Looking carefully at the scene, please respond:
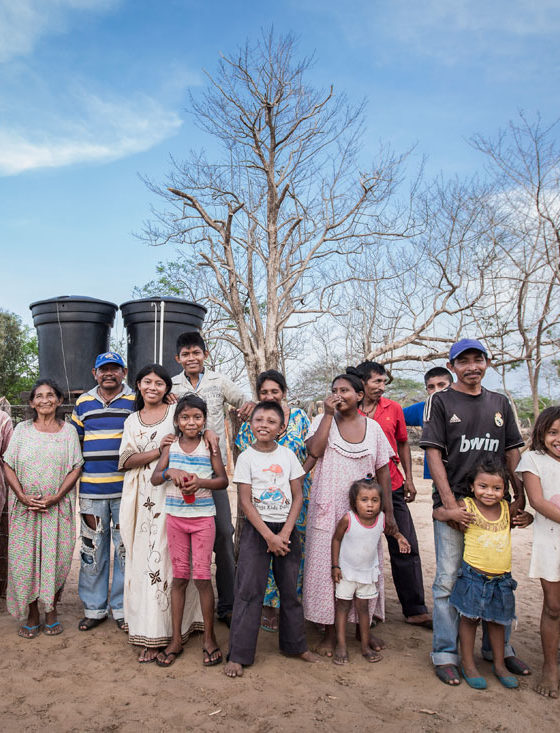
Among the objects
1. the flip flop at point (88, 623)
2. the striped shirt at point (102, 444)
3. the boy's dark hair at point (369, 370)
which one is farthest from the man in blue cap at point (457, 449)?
the flip flop at point (88, 623)

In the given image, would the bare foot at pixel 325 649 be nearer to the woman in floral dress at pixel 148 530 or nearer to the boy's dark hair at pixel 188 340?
the woman in floral dress at pixel 148 530

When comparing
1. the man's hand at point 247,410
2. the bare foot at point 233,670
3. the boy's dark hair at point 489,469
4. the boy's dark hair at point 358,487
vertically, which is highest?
the man's hand at point 247,410

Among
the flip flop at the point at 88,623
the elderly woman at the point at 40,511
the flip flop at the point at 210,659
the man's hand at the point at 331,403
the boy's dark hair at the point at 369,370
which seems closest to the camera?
the flip flop at the point at 210,659

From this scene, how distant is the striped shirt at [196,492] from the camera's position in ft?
10.7

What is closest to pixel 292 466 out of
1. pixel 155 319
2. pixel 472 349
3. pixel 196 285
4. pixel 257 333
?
pixel 472 349

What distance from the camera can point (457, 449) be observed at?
3133mm

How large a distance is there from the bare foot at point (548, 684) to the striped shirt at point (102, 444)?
2.73m

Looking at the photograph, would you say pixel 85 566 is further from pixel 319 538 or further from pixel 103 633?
pixel 319 538

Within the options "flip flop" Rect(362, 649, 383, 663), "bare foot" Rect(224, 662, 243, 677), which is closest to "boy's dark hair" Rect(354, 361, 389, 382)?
"flip flop" Rect(362, 649, 383, 663)

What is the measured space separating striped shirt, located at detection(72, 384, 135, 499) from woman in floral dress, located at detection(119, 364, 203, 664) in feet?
0.76

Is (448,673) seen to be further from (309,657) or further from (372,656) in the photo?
(309,657)

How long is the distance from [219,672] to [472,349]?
2317 mm

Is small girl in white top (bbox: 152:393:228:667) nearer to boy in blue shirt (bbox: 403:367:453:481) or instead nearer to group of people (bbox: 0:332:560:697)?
group of people (bbox: 0:332:560:697)

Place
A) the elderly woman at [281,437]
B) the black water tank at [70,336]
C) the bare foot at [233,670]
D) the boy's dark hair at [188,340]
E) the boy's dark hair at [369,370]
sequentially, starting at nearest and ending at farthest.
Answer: the bare foot at [233,670] < the elderly woman at [281,437] < the boy's dark hair at [188,340] < the boy's dark hair at [369,370] < the black water tank at [70,336]
